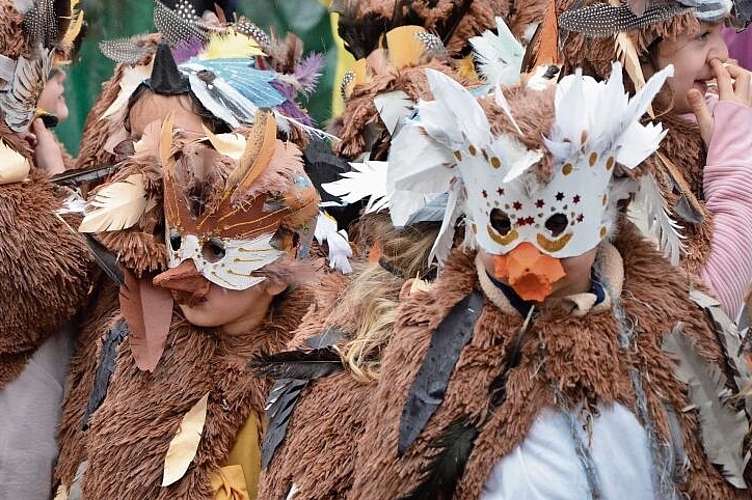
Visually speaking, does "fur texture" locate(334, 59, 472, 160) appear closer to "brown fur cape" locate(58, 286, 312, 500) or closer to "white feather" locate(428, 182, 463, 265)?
"brown fur cape" locate(58, 286, 312, 500)

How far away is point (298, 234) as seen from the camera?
2.07 meters

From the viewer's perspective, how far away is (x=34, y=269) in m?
2.29

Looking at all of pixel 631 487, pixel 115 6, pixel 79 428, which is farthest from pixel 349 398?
pixel 115 6

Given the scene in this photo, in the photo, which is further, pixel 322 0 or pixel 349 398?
pixel 322 0

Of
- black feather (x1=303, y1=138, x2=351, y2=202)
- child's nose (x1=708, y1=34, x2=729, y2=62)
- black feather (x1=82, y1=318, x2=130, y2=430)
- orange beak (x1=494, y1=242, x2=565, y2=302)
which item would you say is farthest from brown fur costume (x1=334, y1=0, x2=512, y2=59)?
orange beak (x1=494, y1=242, x2=565, y2=302)

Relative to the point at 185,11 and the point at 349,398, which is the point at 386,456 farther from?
the point at 185,11

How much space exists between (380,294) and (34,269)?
2.93 ft

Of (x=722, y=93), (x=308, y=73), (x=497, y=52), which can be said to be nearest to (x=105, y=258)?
(x=308, y=73)

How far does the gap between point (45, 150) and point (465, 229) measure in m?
1.32

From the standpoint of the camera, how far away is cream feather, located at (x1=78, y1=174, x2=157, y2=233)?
81.4 inches

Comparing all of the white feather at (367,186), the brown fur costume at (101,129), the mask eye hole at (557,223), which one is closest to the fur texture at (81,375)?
the brown fur costume at (101,129)

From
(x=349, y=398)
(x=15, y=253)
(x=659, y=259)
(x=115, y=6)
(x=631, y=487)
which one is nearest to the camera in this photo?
(x=631, y=487)

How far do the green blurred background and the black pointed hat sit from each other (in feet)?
3.05

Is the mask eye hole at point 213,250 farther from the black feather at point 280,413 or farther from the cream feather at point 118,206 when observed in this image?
the black feather at point 280,413
